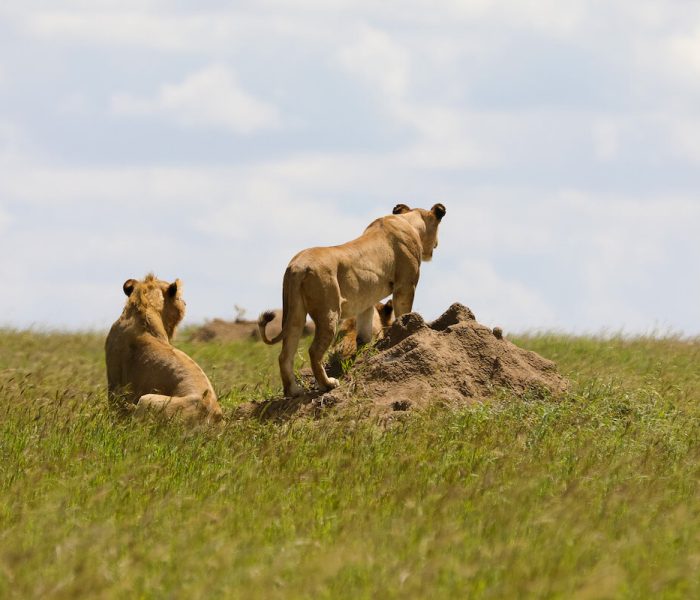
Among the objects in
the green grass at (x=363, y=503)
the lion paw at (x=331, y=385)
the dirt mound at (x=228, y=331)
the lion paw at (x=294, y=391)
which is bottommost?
the green grass at (x=363, y=503)

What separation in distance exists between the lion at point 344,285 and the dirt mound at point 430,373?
0.94 feet

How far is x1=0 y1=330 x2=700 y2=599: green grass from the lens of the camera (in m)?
5.07

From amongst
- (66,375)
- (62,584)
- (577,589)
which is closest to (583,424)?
(577,589)

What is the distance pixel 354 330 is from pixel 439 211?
1825 millimetres

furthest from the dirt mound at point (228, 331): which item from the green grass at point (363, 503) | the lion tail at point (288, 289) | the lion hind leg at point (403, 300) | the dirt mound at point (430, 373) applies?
the lion tail at point (288, 289)

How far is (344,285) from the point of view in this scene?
10625 mm

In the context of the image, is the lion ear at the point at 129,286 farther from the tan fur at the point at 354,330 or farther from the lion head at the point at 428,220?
the lion head at the point at 428,220

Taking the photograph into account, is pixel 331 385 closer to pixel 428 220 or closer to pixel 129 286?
pixel 129 286

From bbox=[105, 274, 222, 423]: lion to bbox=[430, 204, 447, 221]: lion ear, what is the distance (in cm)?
359

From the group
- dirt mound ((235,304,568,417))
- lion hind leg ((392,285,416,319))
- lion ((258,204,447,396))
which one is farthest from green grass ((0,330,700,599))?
lion hind leg ((392,285,416,319))

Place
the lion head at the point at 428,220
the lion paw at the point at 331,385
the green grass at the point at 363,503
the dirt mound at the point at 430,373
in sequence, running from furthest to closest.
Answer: the lion head at the point at 428,220
the lion paw at the point at 331,385
the dirt mound at the point at 430,373
the green grass at the point at 363,503

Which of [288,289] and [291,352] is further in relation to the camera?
[291,352]

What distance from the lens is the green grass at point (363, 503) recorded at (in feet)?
16.6

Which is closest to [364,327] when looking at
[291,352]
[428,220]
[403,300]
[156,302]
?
[403,300]
